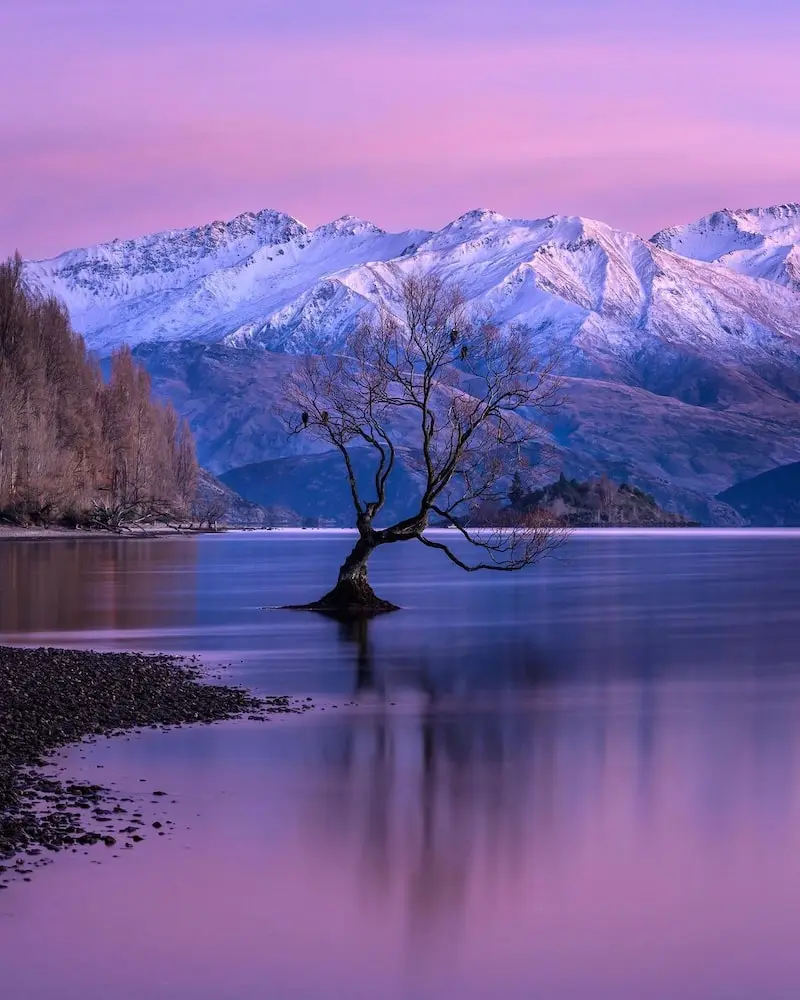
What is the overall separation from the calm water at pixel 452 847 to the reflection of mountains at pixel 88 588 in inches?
314

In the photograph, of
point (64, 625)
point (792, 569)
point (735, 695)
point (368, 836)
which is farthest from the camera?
point (792, 569)

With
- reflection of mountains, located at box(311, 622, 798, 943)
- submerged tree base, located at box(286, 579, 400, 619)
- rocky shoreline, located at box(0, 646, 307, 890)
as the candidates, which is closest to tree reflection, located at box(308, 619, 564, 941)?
reflection of mountains, located at box(311, 622, 798, 943)

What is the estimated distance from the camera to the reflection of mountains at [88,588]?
156 feet

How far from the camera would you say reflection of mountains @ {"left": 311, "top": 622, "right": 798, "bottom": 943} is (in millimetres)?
15898

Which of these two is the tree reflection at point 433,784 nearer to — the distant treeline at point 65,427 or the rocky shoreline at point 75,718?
the rocky shoreline at point 75,718

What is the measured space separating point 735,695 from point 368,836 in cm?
1628

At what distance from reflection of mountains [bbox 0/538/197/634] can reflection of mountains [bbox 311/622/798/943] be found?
17.7 m

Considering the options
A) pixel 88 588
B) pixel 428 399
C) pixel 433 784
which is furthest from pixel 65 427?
pixel 433 784

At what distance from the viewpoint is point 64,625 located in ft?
147

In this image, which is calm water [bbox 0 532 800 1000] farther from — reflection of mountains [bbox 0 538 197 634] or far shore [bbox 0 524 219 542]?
far shore [bbox 0 524 219 542]

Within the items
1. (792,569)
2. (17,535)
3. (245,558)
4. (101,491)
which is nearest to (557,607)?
(792,569)

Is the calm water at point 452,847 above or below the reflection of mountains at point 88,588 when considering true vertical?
below

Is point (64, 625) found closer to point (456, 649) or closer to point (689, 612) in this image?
point (456, 649)

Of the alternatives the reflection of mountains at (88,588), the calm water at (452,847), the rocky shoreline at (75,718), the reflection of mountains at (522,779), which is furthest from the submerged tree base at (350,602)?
the reflection of mountains at (522,779)
